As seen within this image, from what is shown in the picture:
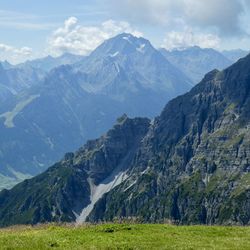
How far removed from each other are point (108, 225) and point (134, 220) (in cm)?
735

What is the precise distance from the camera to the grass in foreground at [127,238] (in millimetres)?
37031

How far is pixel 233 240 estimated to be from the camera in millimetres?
40594

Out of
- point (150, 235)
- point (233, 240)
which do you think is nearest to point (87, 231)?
point (150, 235)

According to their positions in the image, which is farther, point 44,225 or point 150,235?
point 44,225

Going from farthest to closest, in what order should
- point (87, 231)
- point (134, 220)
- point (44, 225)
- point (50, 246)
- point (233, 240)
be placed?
point (134, 220), point (44, 225), point (87, 231), point (233, 240), point (50, 246)

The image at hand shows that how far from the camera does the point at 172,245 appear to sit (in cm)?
3784

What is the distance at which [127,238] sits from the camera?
40719 millimetres

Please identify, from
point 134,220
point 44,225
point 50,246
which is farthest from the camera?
point 134,220

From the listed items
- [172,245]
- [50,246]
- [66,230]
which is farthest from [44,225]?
[172,245]

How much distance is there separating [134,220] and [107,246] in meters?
17.1

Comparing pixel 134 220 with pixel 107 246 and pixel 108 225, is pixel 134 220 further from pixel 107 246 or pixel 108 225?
pixel 107 246

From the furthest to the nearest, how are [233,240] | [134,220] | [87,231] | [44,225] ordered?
[134,220]
[44,225]
[87,231]
[233,240]

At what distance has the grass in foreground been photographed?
1458 inches

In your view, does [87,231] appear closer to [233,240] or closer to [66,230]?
[66,230]
